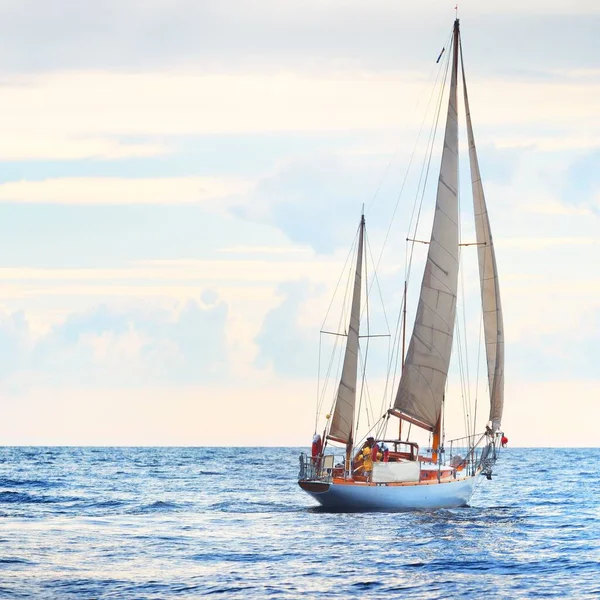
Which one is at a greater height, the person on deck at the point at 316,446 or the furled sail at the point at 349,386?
the furled sail at the point at 349,386

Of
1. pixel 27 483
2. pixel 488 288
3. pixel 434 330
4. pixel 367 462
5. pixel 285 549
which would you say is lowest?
pixel 285 549

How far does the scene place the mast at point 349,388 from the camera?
55.1 metres

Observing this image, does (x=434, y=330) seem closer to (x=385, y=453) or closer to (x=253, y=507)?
(x=385, y=453)

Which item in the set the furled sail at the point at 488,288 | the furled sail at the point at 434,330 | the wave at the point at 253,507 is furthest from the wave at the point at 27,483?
the furled sail at the point at 488,288

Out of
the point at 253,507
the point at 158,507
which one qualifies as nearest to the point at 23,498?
the point at 158,507

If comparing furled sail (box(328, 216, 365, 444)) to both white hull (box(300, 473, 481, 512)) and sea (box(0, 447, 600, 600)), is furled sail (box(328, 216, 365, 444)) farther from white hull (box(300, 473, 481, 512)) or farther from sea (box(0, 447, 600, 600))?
white hull (box(300, 473, 481, 512))

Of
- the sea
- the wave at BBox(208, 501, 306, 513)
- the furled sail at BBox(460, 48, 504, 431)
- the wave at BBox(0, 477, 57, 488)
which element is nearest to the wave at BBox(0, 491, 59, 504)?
the sea

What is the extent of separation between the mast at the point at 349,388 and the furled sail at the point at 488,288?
580 cm

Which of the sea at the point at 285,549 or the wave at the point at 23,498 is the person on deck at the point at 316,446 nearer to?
the sea at the point at 285,549

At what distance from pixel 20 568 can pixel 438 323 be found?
24581 mm

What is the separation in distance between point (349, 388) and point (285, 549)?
16774 mm

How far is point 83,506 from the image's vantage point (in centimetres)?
6050

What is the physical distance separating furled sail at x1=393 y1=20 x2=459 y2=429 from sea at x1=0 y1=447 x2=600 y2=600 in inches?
204

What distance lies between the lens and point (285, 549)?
39875 mm
